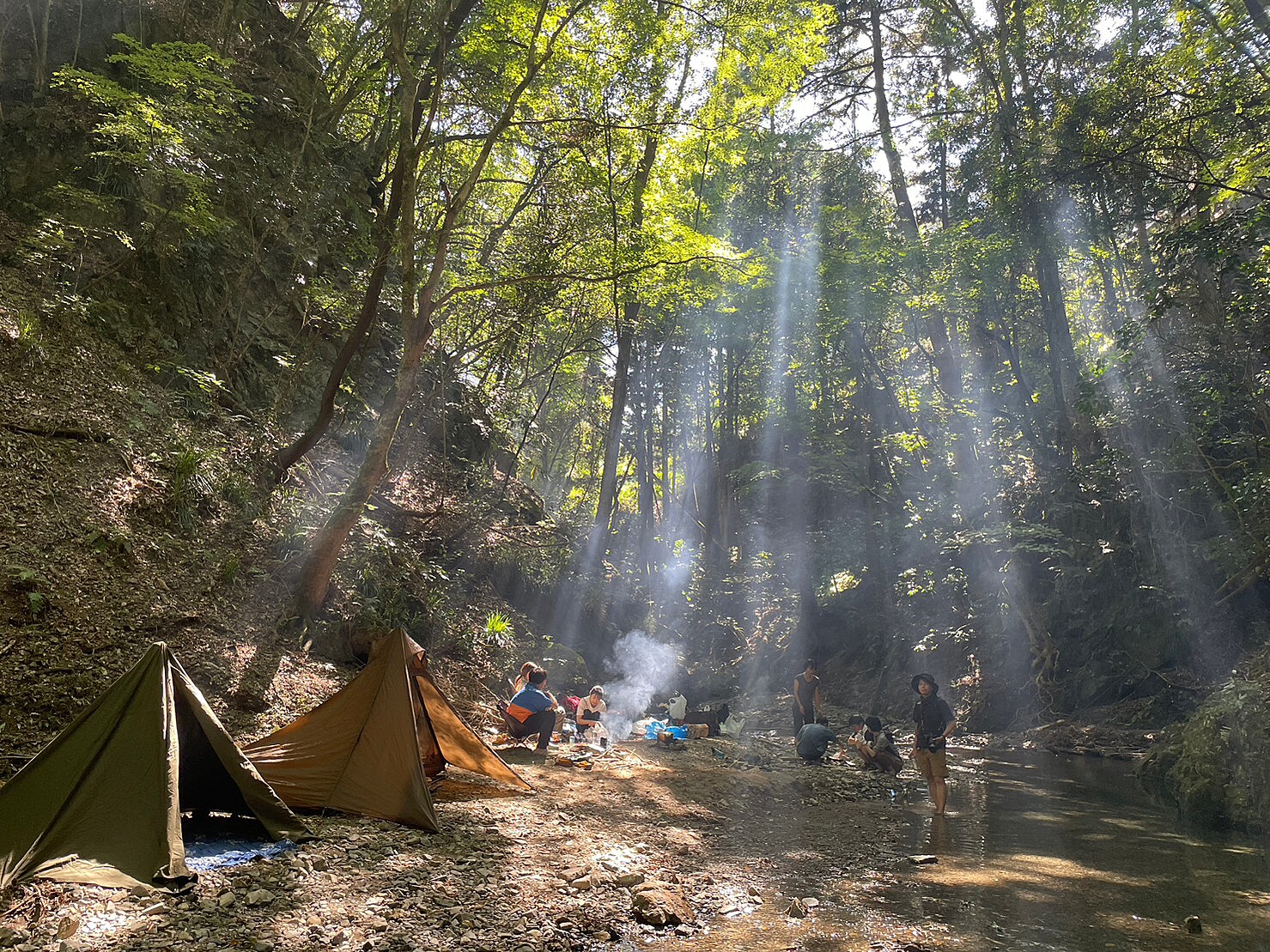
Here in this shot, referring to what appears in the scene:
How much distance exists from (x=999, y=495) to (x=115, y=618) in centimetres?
2048

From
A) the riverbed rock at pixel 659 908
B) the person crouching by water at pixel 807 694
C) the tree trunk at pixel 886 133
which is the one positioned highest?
the tree trunk at pixel 886 133

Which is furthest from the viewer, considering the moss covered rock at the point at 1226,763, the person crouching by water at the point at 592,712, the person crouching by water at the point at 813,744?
the person crouching by water at the point at 592,712

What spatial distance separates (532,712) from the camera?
10172mm

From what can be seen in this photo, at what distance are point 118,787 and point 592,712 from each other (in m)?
9.38

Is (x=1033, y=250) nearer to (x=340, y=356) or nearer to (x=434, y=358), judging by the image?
(x=434, y=358)

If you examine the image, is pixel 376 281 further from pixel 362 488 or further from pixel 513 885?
pixel 513 885

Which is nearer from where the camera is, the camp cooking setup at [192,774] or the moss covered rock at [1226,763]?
the camp cooking setup at [192,774]

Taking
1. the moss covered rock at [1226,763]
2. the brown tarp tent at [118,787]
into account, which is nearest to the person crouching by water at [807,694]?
the moss covered rock at [1226,763]

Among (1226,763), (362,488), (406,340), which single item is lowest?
(1226,763)

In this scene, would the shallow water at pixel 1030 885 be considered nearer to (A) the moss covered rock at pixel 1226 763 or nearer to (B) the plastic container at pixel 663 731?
(A) the moss covered rock at pixel 1226 763

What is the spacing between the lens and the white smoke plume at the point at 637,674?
1761 centimetres

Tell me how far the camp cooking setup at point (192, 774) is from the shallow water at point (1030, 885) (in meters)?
3.09

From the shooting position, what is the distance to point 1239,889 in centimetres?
602

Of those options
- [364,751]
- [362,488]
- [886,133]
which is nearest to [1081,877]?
[364,751]
